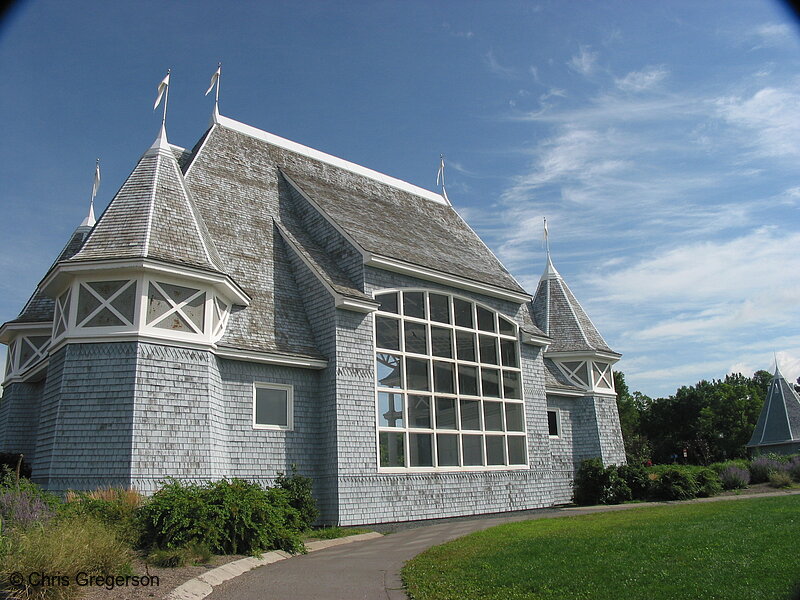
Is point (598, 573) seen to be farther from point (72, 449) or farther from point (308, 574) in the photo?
point (72, 449)

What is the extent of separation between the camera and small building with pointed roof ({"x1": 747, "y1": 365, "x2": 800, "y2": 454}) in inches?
1519

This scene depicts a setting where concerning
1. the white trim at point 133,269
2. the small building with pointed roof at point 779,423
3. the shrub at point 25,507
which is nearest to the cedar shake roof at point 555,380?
the white trim at point 133,269

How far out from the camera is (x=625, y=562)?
8.40m

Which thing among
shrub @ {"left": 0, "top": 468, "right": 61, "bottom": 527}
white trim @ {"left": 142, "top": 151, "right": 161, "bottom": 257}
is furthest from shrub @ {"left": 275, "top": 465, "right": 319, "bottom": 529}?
white trim @ {"left": 142, "top": 151, "right": 161, "bottom": 257}

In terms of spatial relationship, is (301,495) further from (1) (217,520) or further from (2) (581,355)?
(2) (581,355)

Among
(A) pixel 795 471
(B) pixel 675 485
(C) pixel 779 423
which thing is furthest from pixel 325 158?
(C) pixel 779 423

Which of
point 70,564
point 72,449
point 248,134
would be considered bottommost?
point 70,564

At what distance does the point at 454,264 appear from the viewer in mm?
20891

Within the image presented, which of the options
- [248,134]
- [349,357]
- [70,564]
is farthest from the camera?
[248,134]

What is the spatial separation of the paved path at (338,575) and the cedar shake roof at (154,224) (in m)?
7.27

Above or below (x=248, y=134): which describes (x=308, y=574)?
below

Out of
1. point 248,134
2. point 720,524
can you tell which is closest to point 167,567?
point 720,524

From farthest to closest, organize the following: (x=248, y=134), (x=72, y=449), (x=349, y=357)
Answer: (x=248, y=134) → (x=349, y=357) → (x=72, y=449)

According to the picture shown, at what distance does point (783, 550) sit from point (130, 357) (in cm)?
1233
